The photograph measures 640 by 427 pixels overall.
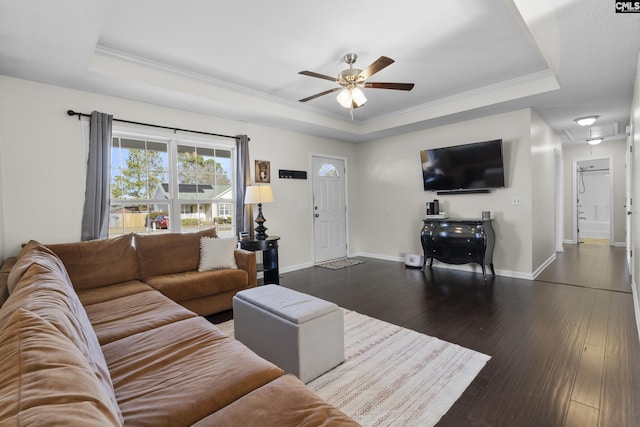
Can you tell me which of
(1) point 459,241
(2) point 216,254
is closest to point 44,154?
(2) point 216,254

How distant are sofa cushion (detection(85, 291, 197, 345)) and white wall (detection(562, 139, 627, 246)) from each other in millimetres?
8731

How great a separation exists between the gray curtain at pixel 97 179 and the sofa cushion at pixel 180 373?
2.09m

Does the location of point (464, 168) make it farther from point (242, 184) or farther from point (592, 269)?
point (242, 184)

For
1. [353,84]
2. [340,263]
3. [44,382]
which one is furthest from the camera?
[340,263]

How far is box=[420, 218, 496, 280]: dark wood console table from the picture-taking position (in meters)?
4.30

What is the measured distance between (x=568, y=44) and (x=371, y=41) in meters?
1.64

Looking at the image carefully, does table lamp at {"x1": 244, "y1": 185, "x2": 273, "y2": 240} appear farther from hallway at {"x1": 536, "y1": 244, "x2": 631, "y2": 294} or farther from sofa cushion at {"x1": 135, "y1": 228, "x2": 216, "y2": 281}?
hallway at {"x1": 536, "y1": 244, "x2": 631, "y2": 294}

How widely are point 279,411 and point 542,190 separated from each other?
212 inches

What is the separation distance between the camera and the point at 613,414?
1623 mm

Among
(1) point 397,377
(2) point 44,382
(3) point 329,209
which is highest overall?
(3) point 329,209

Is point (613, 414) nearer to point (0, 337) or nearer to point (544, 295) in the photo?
point (544, 295)

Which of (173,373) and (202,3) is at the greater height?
(202,3)

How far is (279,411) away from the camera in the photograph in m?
1.07

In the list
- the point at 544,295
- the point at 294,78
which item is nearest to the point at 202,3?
the point at 294,78
